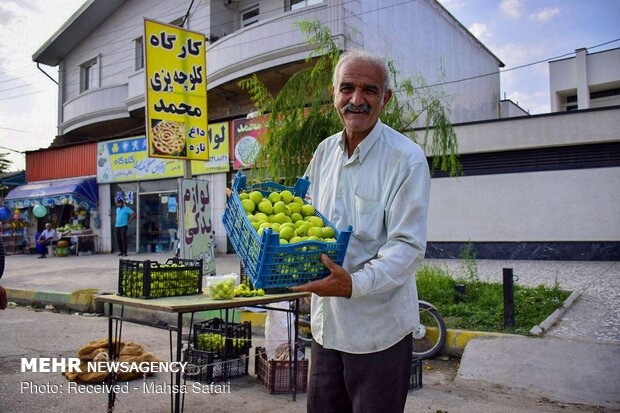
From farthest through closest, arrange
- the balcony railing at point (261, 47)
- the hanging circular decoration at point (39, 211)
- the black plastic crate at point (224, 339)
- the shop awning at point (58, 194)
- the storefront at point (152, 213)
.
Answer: the hanging circular decoration at point (39, 211), the shop awning at point (58, 194), the storefront at point (152, 213), the balcony railing at point (261, 47), the black plastic crate at point (224, 339)

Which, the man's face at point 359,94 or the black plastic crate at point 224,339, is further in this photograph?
the black plastic crate at point 224,339

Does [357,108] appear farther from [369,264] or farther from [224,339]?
[224,339]

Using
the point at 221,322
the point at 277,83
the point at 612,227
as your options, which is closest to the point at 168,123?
the point at 221,322

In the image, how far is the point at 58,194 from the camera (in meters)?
20.5

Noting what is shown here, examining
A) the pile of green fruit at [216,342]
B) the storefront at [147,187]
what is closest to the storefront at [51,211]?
the storefront at [147,187]

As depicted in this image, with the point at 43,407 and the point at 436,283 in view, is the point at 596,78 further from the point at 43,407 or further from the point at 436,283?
the point at 43,407

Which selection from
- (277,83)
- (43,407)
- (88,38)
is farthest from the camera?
(88,38)

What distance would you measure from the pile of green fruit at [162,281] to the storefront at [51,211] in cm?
1740

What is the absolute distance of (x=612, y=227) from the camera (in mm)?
11562

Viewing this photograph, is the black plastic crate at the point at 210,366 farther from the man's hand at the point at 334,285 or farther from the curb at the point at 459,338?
the man's hand at the point at 334,285

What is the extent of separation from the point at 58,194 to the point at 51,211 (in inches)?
105

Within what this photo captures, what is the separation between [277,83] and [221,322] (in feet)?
Result: 42.5

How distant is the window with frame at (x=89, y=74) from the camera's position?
23.9 m

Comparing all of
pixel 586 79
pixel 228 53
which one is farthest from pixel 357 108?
pixel 586 79
